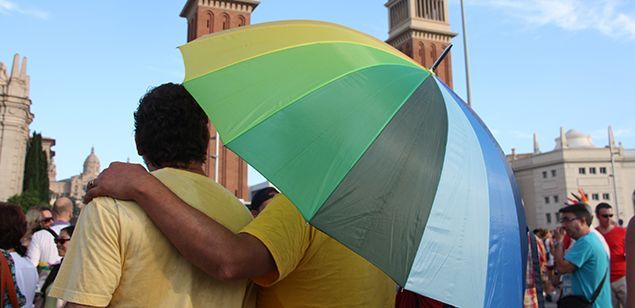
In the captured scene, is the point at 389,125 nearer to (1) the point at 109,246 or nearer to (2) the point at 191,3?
(1) the point at 109,246

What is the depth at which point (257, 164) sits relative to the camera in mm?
1696

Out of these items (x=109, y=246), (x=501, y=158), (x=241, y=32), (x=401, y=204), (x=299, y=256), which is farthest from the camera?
(x=501, y=158)

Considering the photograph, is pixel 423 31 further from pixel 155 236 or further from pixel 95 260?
pixel 95 260

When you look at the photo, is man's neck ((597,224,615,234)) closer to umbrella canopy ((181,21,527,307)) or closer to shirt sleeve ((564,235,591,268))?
shirt sleeve ((564,235,591,268))

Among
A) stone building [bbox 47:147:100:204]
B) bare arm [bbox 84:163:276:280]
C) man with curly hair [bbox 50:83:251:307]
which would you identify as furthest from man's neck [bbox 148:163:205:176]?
stone building [bbox 47:147:100:204]

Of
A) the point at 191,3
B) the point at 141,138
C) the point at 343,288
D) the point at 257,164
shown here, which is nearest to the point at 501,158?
the point at 343,288

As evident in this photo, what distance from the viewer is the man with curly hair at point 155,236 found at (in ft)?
5.33

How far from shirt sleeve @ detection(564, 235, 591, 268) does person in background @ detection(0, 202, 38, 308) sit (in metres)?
4.77

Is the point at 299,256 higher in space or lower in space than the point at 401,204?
lower

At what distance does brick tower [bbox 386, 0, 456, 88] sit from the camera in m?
A: 49.3

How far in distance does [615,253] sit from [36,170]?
201ft

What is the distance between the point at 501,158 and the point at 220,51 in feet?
4.10

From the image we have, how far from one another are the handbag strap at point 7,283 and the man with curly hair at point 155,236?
2.12 m

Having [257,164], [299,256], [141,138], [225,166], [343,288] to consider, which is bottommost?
[343,288]
